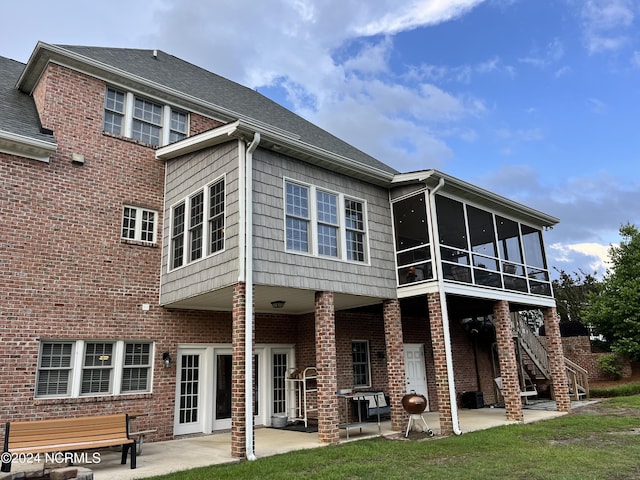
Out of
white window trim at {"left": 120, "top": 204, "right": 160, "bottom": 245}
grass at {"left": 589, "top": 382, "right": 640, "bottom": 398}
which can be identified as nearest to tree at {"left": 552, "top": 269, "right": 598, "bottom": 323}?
grass at {"left": 589, "top": 382, "right": 640, "bottom": 398}

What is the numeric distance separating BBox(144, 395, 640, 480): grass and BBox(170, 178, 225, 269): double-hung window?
4111 mm

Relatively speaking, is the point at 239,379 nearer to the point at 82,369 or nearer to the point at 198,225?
the point at 198,225

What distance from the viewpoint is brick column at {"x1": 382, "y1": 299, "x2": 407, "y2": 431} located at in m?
10.6

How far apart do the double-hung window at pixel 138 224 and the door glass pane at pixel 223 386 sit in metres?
3.40

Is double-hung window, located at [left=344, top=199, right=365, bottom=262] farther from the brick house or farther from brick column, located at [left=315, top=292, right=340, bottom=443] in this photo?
brick column, located at [left=315, top=292, right=340, bottom=443]

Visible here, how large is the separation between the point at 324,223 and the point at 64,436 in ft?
19.9

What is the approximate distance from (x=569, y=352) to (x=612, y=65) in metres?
14.4

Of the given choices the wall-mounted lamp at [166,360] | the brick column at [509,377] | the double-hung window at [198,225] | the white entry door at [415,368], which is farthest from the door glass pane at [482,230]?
the wall-mounted lamp at [166,360]

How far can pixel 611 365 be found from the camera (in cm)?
2120


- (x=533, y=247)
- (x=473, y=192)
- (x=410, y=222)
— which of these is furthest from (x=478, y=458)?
(x=533, y=247)

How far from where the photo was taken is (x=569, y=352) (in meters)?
22.2

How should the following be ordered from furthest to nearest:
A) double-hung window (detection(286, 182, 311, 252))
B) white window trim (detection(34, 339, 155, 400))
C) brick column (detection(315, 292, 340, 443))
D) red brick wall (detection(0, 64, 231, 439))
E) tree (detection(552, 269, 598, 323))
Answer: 1. tree (detection(552, 269, 598, 323))
2. double-hung window (detection(286, 182, 311, 252))
3. brick column (detection(315, 292, 340, 443))
4. white window trim (detection(34, 339, 155, 400))
5. red brick wall (detection(0, 64, 231, 439))

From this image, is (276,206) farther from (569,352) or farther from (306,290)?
(569,352)

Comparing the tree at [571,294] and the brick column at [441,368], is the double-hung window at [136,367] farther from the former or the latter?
the tree at [571,294]
